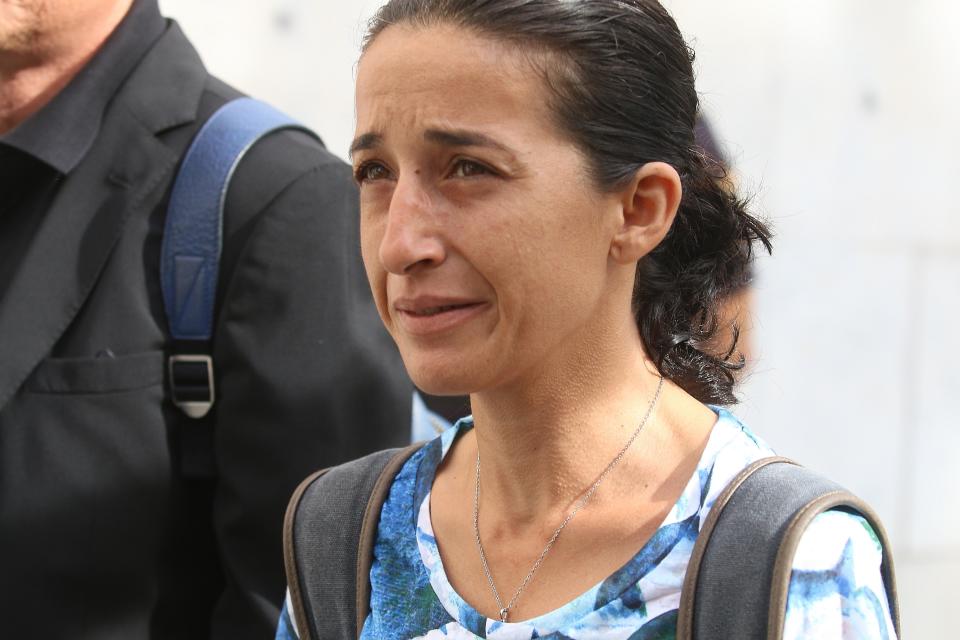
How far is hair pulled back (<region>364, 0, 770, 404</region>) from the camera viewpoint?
1.74 m

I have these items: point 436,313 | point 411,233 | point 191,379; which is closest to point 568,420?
point 436,313

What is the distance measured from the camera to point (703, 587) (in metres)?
1.60

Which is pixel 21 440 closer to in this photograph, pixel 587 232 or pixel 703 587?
pixel 587 232

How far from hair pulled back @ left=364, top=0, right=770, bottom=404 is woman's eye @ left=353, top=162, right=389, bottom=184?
19 centimetres

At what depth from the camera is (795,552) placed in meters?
1.56

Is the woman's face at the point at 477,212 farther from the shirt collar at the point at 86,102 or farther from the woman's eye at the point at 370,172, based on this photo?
the shirt collar at the point at 86,102

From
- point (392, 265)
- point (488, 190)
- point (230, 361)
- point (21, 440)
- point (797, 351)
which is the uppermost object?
point (488, 190)

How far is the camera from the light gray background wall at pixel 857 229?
192 inches

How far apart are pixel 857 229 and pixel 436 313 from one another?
3.58 m

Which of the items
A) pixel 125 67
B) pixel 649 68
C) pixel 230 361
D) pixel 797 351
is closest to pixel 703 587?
pixel 649 68

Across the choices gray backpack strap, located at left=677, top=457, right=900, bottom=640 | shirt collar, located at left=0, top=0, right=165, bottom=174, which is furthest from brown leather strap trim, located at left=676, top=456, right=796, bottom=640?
shirt collar, located at left=0, top=0, right=165, bottom=174

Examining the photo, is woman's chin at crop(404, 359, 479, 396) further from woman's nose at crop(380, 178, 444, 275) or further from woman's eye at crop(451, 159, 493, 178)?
woman's eye at crop(451, 159, 493, 178)

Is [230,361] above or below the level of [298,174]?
below

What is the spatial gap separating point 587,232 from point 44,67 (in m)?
1.53
